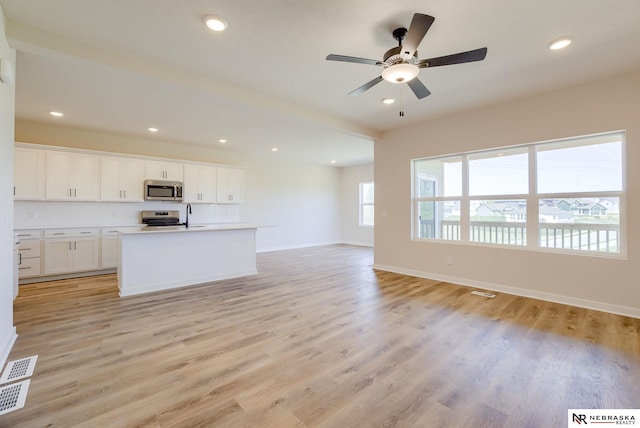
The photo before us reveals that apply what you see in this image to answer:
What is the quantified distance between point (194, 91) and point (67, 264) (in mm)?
3935

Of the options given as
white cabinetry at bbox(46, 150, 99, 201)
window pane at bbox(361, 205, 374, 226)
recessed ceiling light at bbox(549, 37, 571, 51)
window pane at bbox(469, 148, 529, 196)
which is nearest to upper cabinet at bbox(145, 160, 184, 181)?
white cabinetry at bbox(46, 150, 99, 201)

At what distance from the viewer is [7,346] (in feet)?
7.64

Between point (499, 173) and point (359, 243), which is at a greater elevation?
point (499, 173)

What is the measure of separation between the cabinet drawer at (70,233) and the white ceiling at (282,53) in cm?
188

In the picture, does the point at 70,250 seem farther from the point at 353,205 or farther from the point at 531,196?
the point at 531,196

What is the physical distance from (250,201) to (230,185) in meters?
0.94

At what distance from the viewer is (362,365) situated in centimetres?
219

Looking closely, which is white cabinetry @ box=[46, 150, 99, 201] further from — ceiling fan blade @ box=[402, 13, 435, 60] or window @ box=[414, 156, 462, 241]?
window @ box=[414, 156, 462, 241]

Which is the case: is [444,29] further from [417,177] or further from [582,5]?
[417,177]

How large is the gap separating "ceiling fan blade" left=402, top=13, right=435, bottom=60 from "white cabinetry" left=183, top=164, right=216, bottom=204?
5.37m

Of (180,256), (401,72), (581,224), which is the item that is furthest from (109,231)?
(581,224)

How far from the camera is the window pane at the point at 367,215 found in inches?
366

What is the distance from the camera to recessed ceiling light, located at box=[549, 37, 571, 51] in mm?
2529

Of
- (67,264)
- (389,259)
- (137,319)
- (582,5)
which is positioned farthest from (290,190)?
(582,5)
